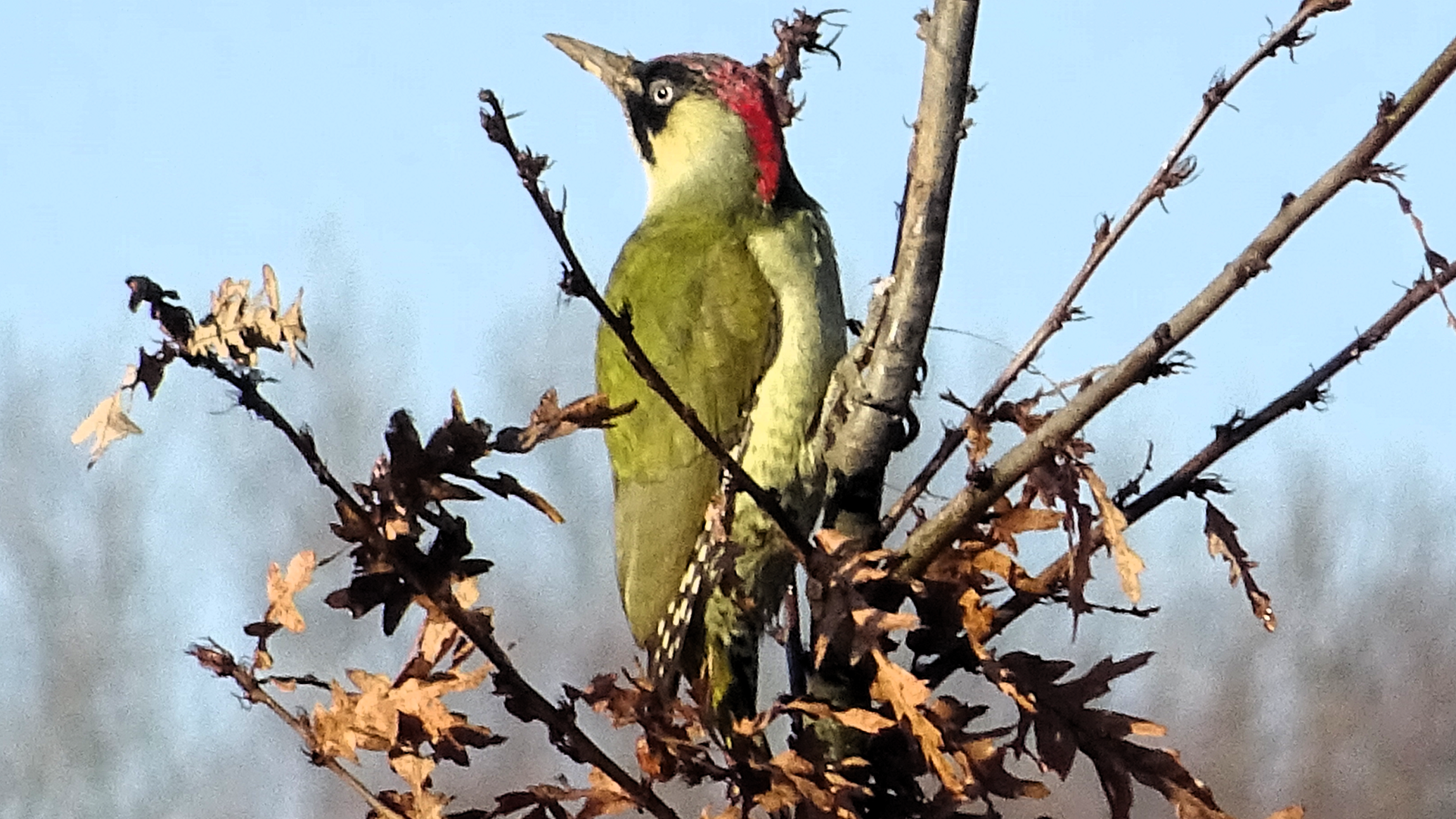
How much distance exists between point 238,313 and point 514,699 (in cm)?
32

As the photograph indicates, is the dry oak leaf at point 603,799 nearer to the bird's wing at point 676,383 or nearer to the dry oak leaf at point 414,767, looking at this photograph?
the dry oak leaf at point 414,767

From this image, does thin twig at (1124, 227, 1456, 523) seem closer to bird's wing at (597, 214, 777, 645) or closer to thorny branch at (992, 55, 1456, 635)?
thorny branch at (992, 55, 1456, 635)

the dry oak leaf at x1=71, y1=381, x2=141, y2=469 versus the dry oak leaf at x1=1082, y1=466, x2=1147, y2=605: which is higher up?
the dry oak leaf at x1=71, y1=381, x2=141, y2=469

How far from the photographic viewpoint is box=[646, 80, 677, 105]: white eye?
2709mm

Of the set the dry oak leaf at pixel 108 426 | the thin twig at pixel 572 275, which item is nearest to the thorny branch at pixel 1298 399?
the thin twig at pixel 572 275

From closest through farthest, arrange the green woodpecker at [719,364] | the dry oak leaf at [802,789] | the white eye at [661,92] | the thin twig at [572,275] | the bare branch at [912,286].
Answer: the thin twig at [572,275] → the dry oak leaf at [802,789] → the bare branch at [912,286] → the green woodpecker at [719,364] → the white eye at [661,92]

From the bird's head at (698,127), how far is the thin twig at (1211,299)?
1.30 m

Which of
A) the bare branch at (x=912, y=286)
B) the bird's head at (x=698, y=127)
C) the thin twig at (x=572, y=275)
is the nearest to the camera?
the thin twig at (x=572, y=275)

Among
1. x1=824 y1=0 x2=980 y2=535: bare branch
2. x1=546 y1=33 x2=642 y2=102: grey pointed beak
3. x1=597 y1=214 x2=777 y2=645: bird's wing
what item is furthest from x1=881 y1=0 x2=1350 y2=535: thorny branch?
x1=546 y1=33 x2=642 y2=102: grey pointed beak

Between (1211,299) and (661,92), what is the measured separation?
1.70m

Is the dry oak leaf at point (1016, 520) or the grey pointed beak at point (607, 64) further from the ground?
the grey pointed beak at point (607, 64)

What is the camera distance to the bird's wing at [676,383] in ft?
7.16

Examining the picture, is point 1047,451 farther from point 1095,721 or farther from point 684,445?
point 684,445

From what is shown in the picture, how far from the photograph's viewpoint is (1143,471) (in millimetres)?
1409
